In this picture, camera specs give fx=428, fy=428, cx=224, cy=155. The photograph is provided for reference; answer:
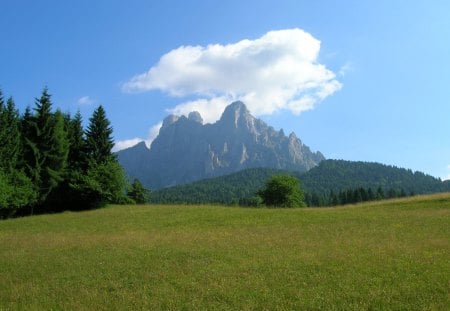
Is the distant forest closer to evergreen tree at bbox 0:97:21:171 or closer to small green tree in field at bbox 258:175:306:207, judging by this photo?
evergreen tree at bbox 0:97:21:171

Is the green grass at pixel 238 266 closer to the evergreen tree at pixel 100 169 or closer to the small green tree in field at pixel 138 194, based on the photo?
the evergreen tree at pixel 100 169

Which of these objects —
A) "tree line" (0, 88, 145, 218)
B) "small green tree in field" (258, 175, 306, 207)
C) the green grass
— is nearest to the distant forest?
"tree line" (0, 88, 145, 218)

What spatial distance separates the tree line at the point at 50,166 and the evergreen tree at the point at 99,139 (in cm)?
14

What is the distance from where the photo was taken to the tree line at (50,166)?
160ft

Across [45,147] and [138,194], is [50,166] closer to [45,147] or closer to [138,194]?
[45,147]

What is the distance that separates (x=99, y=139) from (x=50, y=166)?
7.78 m

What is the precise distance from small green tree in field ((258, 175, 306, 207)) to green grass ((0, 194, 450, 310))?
48.8 m

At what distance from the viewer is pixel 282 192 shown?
82.7 meters

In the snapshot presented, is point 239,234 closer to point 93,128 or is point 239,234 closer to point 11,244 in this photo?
point 11,244

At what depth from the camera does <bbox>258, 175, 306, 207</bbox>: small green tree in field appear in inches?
3233

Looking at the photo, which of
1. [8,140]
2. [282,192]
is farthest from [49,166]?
[282,192]

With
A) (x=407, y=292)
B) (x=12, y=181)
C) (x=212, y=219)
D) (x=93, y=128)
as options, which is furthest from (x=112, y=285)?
(x=93, y=128)

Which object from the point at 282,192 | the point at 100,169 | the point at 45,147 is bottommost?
the point at 282,192

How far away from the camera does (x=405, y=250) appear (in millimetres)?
19172
